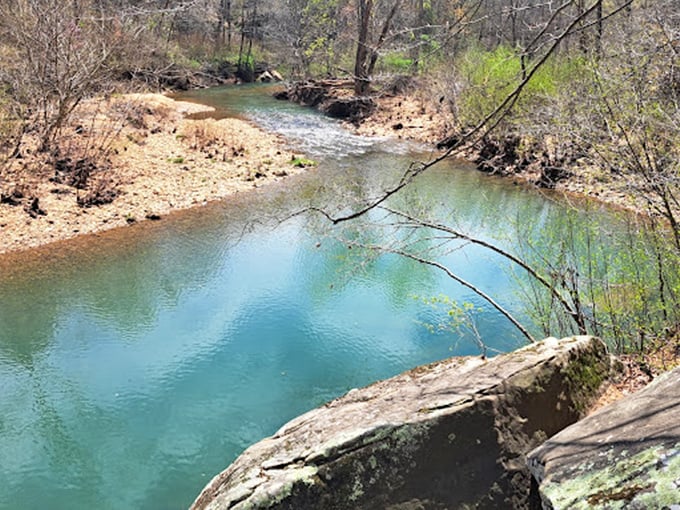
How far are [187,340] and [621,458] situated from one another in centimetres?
675

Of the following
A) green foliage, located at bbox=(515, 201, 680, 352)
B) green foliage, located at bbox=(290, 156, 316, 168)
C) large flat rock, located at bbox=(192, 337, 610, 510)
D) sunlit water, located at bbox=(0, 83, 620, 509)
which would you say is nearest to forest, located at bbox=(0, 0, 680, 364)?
green foliage, located at bbox=(515, 201, 680, 352)

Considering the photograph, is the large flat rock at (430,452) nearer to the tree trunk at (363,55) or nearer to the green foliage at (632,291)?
the green foliage at (632,291)

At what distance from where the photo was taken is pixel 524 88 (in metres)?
14.8

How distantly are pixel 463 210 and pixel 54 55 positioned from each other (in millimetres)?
9700

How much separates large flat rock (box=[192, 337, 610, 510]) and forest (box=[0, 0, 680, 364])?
1359 mm

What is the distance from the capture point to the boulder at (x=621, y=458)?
178 centimetres

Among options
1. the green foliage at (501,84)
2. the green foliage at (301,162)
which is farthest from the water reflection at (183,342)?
the green foliage at (301,162)

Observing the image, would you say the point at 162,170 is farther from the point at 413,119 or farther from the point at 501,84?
the point at 413,119

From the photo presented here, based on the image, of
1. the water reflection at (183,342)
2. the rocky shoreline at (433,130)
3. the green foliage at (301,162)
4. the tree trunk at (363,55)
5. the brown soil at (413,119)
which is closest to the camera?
the water reflection at (183,342)

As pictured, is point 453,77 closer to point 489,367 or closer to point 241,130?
point 241,130

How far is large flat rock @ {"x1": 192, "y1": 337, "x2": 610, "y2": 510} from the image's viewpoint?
9.82 ft

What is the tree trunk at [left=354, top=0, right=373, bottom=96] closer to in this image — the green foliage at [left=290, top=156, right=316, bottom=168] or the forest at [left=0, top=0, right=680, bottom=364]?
the forest at [left=0, top=0, right=680, bottom=364]

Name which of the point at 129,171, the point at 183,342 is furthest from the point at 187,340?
the point at 129,171

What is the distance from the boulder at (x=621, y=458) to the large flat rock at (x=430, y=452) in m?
0.54
